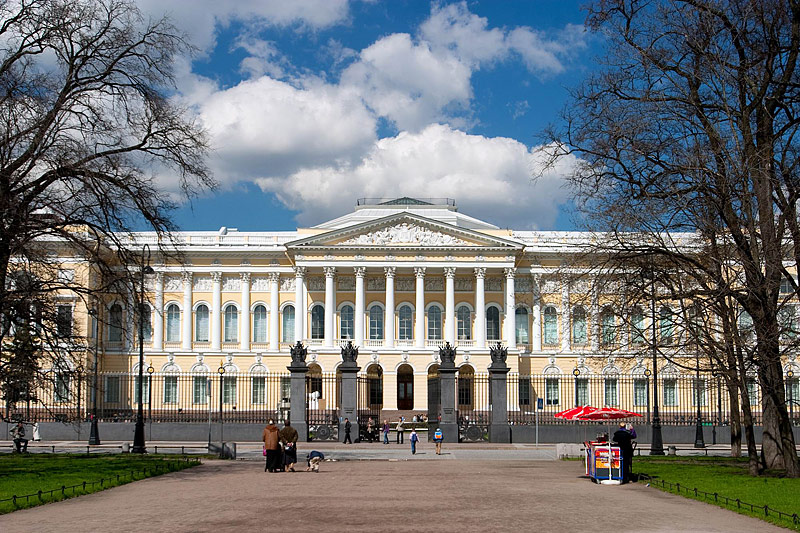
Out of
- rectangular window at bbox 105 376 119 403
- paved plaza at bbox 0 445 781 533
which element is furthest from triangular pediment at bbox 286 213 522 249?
paved plaza at bbox 0 445 781 533

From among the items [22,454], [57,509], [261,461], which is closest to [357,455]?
[261,461]

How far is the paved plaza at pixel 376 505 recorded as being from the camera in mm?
16078

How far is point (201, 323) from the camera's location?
77750 mm

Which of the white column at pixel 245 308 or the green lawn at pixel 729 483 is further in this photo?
the white column at pixel 245 308

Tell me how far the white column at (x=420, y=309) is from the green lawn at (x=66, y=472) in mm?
42265

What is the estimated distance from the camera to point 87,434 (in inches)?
1833

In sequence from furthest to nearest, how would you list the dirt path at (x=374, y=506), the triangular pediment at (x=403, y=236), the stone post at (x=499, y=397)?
the triangular pediment at (x=403, y=236) < the stone post at (x=499, y=397) < the dirt path at (x=374, y=506)

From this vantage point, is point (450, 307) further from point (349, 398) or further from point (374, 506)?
point (374, 506)

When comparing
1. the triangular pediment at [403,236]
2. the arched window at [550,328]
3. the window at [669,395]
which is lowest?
the window at [669,395]

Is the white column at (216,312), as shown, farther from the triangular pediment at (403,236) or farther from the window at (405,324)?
the window at (405,324)

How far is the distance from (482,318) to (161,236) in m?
49.5

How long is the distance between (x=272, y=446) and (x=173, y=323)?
53110mm

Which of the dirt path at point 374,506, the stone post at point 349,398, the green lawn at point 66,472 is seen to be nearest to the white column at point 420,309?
the stone post at point 349,398

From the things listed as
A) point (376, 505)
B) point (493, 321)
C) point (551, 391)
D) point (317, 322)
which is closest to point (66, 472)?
point (376, 505)
